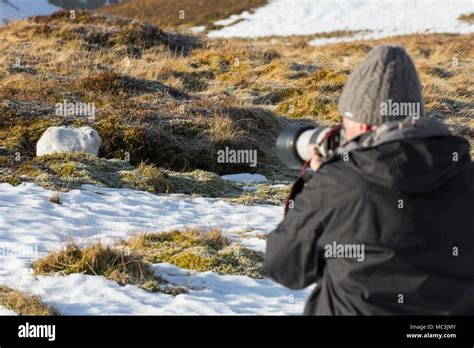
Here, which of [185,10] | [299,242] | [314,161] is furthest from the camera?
[185,10]

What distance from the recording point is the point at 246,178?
388 inches

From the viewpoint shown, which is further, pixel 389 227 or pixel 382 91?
pixel 382 91

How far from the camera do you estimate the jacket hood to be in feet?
7.09

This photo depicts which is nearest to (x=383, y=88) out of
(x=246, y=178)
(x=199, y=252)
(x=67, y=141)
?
(x=199, y=252)

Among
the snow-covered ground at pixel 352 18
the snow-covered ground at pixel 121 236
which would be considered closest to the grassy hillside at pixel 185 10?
the snow-covered ground at pixel 352 18

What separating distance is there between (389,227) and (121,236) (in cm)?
453

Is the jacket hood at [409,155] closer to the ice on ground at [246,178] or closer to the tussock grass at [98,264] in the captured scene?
the tussock grass at [98,264]

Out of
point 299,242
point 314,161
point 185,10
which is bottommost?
point 299,242

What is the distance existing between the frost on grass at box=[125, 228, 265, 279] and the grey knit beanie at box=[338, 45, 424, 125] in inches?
130

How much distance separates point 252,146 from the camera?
10969 millimetres

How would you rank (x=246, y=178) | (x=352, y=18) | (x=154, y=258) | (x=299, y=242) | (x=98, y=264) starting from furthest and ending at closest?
(x=352, y=18) < (x=246, y=178) < (x=154, y=258) < (x=98, y=264) < (x=299, y=242)

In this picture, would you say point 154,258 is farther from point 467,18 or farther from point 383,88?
point 467,18
